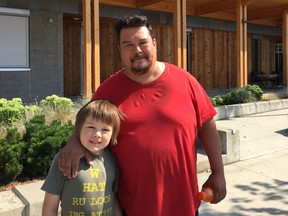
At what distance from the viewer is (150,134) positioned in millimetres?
1871

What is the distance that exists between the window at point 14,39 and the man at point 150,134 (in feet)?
30.4

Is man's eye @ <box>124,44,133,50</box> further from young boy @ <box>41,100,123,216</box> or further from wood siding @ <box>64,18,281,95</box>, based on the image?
wood siding @ <box>64,18,281,95</box>

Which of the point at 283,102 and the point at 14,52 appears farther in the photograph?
the point at 283,102

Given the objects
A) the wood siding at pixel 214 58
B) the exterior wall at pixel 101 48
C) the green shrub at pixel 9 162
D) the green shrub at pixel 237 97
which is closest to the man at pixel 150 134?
the green shrub at pixel 9 162

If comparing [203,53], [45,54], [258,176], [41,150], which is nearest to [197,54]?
[203,53]

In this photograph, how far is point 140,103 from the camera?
191 cm

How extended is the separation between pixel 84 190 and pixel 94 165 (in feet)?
0.43

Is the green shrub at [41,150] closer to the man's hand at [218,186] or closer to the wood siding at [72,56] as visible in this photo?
the man's hand at [218,186]

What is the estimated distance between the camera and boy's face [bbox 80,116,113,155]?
183cm

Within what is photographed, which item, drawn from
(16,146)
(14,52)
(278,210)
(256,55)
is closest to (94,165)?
(16,146)

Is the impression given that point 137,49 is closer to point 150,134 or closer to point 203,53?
point 150,134

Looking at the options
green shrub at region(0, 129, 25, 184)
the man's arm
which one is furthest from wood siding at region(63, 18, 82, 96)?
the man's arm

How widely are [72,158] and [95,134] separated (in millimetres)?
160

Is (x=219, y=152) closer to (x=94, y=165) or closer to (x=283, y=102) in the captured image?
(x=94, y=165)
